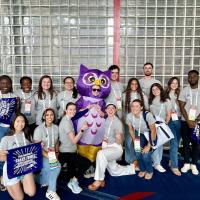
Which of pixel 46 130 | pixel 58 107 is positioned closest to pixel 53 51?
pixel 58 107

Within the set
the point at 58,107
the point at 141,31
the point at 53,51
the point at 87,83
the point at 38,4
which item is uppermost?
the point at 38,4

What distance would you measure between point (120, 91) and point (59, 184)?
1.37 metres

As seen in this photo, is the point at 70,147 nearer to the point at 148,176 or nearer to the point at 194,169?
the point at 148,176

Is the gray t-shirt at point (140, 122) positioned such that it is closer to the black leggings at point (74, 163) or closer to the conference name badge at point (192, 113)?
the conference name badge at point (192, 113)

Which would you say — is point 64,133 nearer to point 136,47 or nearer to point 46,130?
point 46,130

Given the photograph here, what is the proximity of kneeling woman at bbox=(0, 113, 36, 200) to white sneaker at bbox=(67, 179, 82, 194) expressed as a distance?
0.40m

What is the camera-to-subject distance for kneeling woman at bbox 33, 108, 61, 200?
289 cm

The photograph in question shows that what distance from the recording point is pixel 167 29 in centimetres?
426

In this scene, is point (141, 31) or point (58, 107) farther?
point (141, 31)

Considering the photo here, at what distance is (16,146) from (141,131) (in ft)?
4.71

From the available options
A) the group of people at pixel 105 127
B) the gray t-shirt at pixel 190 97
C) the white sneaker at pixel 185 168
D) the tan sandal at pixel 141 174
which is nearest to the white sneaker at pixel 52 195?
the group of people at pixel 105 127

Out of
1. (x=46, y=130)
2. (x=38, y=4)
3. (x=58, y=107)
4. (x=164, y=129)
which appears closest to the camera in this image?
(x=46, y=130)

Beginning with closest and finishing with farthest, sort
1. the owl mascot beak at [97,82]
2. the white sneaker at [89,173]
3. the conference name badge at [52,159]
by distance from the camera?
1. the conference name badge at [52,159]
2. the owl mascot beak at [97,82]
3. the white sneaker at [89,173]

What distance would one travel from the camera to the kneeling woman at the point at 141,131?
3301 mm
